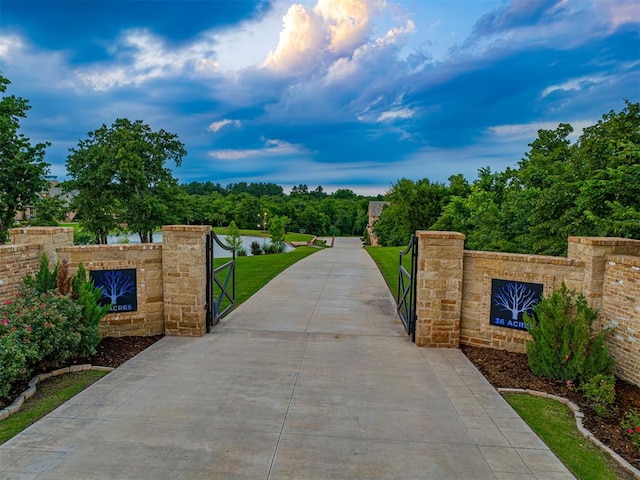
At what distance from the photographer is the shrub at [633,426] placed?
4.11 metres

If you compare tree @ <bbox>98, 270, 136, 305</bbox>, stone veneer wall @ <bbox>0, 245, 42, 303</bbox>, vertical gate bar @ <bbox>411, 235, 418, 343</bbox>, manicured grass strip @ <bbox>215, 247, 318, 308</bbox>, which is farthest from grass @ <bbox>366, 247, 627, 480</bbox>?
stone veneer wall @ <bbox>0, 245, 42, 303</bbox>

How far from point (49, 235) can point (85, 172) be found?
2109cm

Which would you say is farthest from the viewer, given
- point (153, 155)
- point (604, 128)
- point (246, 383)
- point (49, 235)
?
point (153, 155)

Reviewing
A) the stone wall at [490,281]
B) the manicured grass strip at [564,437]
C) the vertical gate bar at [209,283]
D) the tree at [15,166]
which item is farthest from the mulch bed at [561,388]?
the tree at [15,166]

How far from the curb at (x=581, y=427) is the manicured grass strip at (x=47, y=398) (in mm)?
6190

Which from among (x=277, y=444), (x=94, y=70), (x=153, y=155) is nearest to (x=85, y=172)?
(x=153, y=155)

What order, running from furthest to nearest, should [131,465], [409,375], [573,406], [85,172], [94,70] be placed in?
[85,172] < [94,70] < [409,375] < [573,406] < [131,465]

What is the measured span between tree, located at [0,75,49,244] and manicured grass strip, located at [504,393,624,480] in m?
18.9

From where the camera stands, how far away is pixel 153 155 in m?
27.5

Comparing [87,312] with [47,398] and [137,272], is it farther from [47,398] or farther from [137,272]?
[47,398]

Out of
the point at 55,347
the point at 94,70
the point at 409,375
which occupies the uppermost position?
the point at 94,70

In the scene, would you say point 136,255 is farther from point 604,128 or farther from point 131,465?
point 604,128

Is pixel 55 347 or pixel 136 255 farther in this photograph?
pixel 136 255

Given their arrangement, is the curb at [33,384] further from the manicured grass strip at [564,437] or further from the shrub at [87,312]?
the manicured grass strip at [564,437]
